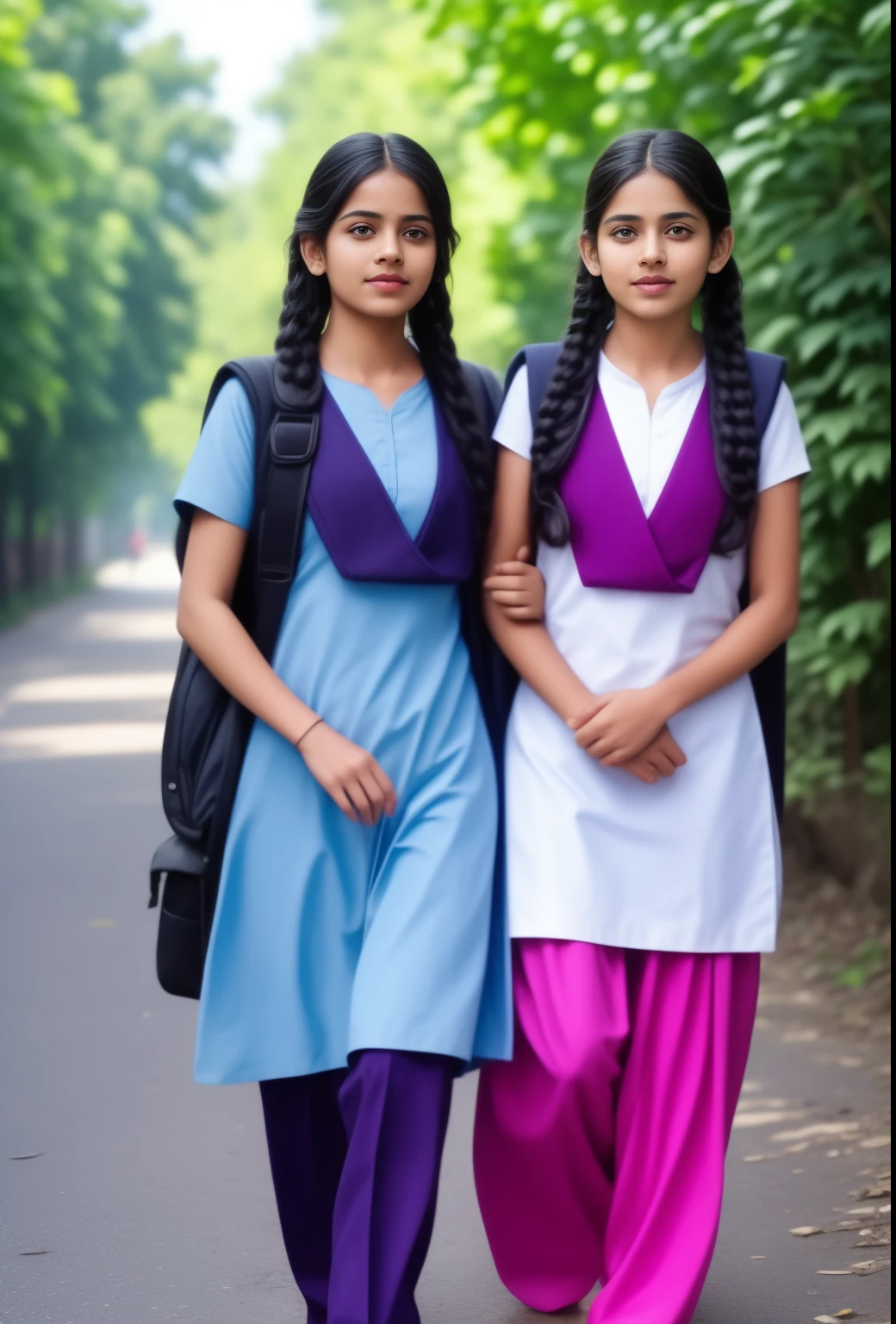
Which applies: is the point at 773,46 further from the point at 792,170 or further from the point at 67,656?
the point at 67,656

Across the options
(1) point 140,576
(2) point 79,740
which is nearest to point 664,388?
(2) point 79,740

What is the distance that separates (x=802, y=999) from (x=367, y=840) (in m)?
3.96

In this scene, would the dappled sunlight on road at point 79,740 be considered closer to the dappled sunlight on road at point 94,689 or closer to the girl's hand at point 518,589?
the dappled sunlight on road at point 94,689

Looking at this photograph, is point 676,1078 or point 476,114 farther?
point 476,114

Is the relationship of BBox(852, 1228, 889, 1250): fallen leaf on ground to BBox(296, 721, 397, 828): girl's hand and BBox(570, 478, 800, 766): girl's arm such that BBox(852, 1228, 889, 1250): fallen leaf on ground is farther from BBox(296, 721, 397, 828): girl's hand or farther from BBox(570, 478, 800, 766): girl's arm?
BBox(296, 721, 397, 828): girl's hand

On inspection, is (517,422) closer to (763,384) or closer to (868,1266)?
(763,384)

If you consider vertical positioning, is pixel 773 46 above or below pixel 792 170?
above

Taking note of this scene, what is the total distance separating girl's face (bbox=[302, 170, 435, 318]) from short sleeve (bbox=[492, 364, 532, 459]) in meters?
0.29

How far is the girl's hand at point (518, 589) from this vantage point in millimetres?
3662

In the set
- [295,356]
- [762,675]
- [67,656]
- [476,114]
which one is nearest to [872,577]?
[762,675]

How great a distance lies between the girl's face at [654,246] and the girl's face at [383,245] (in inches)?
13.0

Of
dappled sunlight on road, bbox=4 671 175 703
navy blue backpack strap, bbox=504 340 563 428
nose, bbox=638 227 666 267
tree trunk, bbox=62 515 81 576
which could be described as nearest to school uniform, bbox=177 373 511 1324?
navy blue backpack strap, bbox=504 340 563 428

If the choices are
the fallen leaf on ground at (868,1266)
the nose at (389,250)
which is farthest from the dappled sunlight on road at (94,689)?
the nose at (389,250)

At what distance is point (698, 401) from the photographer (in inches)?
147
